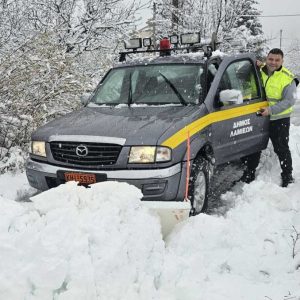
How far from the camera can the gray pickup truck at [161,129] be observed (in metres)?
4.39

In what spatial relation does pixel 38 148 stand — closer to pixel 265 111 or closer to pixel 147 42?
pixel 147 42

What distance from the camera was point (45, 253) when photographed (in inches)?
112

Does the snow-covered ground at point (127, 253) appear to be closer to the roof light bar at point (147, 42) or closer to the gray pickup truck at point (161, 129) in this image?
the gray pickup truck at point (161, 129)

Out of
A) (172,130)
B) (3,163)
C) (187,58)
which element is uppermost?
(187,58)

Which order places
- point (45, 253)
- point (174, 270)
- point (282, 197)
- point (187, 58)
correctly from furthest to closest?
point (187, 58)
point (282, 197)
point (174, 270)
point (45, 253)

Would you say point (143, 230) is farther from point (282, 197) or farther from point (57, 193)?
point (282, 197)

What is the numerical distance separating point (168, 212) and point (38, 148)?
181 centimetres

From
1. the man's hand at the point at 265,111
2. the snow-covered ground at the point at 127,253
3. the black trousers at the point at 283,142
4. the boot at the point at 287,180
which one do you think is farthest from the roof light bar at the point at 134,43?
the snow-covered ground at the point at 127,253

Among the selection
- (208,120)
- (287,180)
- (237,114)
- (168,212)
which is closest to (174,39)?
(237,114)

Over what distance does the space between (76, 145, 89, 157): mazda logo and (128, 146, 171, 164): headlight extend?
1.49 feet

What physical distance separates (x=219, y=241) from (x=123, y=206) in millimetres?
965

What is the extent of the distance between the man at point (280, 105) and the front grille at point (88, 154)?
8.46ft

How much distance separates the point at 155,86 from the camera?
18.4 feet

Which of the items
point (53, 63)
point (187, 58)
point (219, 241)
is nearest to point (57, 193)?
point (219, 241)
